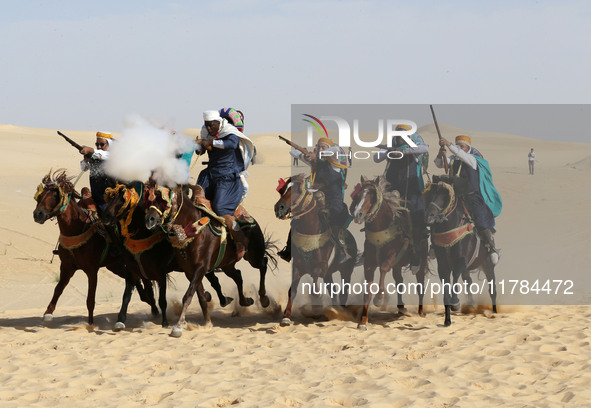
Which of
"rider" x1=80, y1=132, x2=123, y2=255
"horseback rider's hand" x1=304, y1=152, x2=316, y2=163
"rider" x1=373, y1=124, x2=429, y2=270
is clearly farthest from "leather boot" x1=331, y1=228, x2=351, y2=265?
"rider" x1=80, y1=132, x2=123, y2=255

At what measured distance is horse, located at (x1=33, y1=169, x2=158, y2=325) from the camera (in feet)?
35.0

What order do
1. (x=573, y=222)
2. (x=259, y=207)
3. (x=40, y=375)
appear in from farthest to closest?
(x=259, y=207) → (x=573, y=222) → (x=40, y=375)

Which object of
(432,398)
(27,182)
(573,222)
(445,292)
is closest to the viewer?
(432,398)

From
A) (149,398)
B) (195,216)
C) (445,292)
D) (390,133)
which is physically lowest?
(149,398)

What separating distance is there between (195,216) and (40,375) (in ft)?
9.96

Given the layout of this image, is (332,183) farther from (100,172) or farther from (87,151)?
(87,151)

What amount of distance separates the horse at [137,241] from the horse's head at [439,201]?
3499 mm

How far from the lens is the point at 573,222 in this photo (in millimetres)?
25250

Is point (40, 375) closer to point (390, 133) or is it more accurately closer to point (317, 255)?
point (317, 255)

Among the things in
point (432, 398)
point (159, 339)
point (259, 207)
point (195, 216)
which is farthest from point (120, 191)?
point (259, 207)

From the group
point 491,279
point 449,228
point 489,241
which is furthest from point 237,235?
point 491,279

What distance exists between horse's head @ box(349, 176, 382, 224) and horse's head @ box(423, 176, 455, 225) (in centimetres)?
71

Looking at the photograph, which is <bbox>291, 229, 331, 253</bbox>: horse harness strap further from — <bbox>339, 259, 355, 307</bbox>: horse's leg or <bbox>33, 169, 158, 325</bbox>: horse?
<bbox>33, 169, 158, 325</bbox>: horse

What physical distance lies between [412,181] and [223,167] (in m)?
2.70
